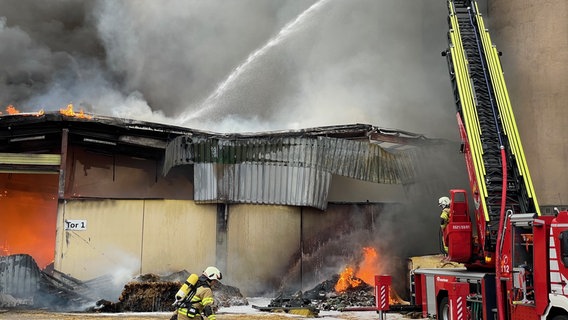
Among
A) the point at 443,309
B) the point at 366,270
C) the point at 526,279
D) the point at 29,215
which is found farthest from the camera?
the point at 29,215

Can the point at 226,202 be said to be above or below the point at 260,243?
above

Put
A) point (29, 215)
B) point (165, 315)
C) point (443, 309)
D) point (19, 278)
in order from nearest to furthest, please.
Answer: point (443, 309), point (165, 315), point (19, 278), point (29, 215)

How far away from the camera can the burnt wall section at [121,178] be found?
1862 cm

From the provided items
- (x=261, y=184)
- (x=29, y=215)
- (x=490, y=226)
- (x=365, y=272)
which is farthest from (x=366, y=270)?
(x=29, y=215)

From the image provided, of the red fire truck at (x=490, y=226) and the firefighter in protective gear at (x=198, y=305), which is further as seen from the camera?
the firefighter in protective gear at (x=198, y=305)

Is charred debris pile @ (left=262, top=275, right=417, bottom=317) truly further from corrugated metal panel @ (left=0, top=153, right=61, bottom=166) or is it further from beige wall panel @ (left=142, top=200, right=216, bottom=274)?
corrugated metal panel @ (left=0, top=153, right=61, bottom=166)

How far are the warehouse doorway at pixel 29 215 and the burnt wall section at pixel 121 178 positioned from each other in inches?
187

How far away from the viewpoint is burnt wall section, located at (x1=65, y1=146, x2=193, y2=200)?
18625 mm

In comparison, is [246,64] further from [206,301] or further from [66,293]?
[206,301]

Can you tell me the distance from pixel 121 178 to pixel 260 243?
18.9ft

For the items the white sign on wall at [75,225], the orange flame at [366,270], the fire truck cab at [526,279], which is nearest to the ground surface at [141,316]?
the orange flame at [366,270]

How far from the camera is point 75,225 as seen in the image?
16188 mm

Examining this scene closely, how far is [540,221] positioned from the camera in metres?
7.61

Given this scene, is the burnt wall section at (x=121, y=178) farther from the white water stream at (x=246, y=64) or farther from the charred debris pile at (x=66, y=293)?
the white water stream at (x=246, y=64)
